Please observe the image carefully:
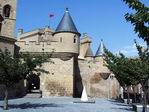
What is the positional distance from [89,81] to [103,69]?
2.53m

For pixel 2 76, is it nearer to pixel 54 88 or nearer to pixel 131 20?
pixel 131 20

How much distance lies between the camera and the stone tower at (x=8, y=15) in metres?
35.3

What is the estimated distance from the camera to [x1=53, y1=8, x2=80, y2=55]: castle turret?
36375 mm

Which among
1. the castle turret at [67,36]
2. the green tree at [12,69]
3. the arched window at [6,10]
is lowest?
the green tree at [12,69]

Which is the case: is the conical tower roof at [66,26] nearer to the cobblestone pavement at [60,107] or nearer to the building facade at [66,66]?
the building facade at [66,66]

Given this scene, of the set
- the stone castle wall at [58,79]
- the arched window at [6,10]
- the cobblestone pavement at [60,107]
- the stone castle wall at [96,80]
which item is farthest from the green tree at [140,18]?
the stone castle wall at [96,80]

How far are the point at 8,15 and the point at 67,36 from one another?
7324 millimetres

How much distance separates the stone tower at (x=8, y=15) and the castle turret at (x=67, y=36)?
17.3 ft

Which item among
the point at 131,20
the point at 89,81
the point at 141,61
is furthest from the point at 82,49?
the point at 131,20

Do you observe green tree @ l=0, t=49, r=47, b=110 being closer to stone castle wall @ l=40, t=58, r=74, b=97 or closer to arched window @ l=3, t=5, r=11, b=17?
stone castle wall @ l=40, t=58, r=74, b=97

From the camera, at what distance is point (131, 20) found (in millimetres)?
6949

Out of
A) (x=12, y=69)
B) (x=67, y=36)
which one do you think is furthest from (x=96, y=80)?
(x=12, y=69)

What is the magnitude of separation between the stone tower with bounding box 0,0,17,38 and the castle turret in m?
5.29

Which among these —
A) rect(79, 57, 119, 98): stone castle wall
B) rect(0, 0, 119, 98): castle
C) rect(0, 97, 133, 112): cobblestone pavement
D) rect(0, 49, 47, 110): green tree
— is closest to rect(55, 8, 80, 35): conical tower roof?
rect(0, 0, 119, 98): castle
